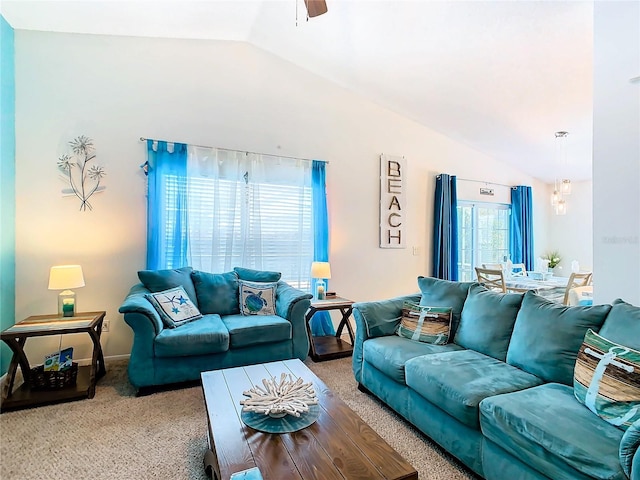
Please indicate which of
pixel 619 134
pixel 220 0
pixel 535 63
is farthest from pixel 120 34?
pixel 619 134

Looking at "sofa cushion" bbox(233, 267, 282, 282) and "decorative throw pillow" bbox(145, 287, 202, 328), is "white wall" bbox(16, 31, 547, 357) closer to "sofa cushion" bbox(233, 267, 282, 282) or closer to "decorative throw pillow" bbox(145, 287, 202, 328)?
"decorative throw pillow" bbox(145, 287, 202, 328)

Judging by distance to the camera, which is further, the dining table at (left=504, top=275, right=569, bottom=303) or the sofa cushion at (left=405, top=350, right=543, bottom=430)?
the dining table at (left=504, top=275, right=569, bottom=303)

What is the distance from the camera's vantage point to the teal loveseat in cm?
259

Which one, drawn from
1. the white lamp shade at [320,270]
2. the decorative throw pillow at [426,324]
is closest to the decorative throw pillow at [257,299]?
the white lamp shade at [320,270]

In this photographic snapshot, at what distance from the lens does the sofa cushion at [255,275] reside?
3605 millimetres

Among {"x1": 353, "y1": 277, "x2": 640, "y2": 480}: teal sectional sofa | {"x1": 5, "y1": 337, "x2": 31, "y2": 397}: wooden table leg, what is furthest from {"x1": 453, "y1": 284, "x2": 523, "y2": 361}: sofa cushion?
{"x1": 5, "y1": 337, "x2": 31, "y2": 397}: wooden table leg

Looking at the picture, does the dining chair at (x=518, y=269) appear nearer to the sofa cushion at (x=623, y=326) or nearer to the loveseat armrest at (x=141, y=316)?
the sofa cushion at (x=623, y=326)

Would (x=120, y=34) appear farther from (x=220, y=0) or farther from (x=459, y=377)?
(x=459, y=377)

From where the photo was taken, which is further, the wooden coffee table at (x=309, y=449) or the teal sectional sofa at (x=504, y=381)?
the teal sectional sofa at (x=504, y=381)

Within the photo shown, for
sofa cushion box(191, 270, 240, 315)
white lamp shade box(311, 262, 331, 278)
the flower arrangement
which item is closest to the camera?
sofa cushion box(191, 270, 240, 315)

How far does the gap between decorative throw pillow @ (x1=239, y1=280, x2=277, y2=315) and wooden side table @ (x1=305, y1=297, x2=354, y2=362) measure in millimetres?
411

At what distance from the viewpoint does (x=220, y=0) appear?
9.68ft

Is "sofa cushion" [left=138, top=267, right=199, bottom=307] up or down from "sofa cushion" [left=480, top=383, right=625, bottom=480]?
up

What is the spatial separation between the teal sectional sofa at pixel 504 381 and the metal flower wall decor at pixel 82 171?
113 inches
